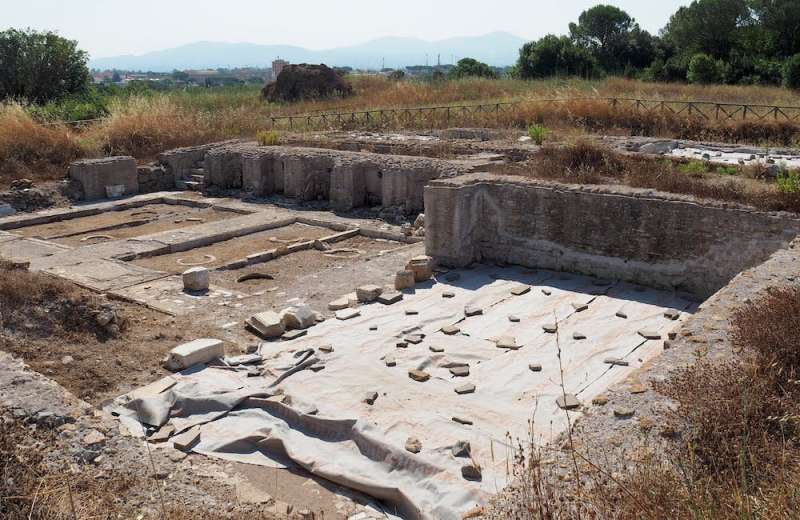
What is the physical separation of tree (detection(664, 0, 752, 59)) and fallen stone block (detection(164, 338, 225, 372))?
36955mm

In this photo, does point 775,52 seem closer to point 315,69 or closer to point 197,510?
point 315,69

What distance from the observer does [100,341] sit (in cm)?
739

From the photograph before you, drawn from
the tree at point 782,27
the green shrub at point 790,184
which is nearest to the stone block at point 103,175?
the green shrub at point 790,184

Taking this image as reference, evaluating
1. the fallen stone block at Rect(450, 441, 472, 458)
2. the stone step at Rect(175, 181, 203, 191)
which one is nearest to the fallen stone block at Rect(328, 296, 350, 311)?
the fallen stone block at Rect(450, 441, 472, 458)

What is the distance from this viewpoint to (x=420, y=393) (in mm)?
6359

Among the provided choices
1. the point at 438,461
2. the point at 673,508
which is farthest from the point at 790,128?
the point at 673,508

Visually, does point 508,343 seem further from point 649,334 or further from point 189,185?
point 189,185

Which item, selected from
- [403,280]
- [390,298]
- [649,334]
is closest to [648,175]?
[649,334]

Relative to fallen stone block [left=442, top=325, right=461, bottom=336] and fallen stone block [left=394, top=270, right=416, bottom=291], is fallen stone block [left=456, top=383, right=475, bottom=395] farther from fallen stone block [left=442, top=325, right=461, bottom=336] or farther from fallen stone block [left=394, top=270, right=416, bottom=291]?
fallen stone block [left=394, top=270, right=416, bottom=291]

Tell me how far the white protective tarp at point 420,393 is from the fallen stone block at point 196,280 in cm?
222

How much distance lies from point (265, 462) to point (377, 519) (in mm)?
1140

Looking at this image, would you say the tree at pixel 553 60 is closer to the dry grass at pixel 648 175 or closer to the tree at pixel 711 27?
the tree at pixel 711 27

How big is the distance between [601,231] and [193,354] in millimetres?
5568

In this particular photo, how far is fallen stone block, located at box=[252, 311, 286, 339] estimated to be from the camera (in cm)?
780
